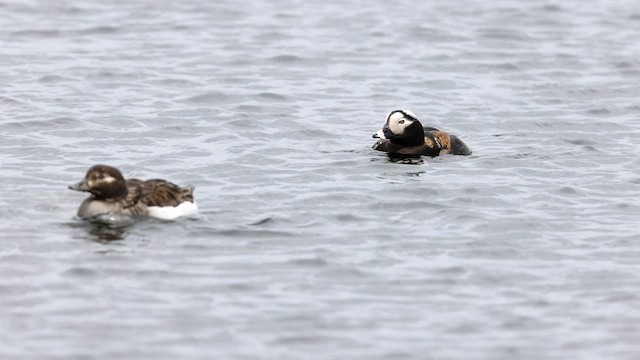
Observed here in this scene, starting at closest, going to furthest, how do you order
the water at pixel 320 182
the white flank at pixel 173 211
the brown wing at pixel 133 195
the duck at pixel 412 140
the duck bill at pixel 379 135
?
the water at pixel 320 182 < the white flank at pixel 173 211 < the brown wing at pixel 133 195 < the duck bill at pixel 379 135 < the duck at pixel 412 140

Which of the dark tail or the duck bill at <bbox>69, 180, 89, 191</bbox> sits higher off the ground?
the duck bill at <bbox>69, 180, 89, 191</bbox>

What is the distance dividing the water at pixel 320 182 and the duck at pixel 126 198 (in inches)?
9.2

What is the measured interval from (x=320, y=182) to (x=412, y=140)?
2390mm

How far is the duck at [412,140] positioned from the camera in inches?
807

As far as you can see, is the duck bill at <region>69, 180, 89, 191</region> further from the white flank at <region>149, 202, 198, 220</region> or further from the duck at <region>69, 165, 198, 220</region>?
the white flank at <region>149, 202, 198, 220</region>

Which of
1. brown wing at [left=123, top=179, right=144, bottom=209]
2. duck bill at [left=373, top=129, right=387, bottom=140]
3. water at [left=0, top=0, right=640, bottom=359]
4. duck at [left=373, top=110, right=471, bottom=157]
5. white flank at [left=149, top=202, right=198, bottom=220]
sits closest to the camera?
water at [left=0, top=0, right=640, bottom=359]

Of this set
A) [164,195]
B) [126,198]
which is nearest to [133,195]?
[126,198]

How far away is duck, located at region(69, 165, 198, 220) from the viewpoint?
52.2 feet

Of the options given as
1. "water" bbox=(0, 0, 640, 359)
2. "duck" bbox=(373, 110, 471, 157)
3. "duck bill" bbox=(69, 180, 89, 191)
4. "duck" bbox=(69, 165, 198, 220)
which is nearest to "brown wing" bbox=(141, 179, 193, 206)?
"duck" bbox=(69, 165, 198, 220)

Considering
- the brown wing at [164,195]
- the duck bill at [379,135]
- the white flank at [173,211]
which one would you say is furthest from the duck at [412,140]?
the white flank at [173,211]

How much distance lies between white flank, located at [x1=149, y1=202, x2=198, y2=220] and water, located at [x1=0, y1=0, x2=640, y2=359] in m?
0.14

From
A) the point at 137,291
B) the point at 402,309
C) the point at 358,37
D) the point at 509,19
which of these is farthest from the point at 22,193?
the point at 509,19

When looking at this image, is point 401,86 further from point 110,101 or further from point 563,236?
point 563,236

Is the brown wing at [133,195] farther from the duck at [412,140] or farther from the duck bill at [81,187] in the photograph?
the duck at [412,140]
